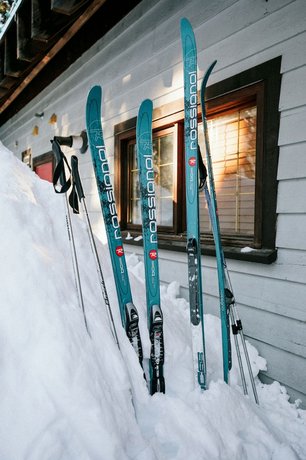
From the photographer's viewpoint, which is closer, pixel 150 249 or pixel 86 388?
pixel 86 388

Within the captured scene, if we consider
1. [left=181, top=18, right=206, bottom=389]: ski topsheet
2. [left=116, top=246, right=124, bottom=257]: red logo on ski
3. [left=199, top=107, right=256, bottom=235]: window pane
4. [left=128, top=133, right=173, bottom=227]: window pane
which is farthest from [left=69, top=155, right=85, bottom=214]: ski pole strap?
[left=128, top=133, right=173, bottom=227]: window pane

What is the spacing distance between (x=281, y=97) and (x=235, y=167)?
0.68 meters

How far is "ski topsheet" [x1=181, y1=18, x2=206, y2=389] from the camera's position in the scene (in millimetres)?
1958

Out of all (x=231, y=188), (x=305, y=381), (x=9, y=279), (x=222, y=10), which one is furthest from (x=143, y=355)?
(x=222, y=10)

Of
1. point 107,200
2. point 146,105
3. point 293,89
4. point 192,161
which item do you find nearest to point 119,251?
point 107,200

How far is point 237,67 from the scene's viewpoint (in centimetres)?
239

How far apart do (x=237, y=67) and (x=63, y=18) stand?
6.98ft

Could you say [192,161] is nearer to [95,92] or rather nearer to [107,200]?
[107,200]

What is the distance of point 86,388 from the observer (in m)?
1.27

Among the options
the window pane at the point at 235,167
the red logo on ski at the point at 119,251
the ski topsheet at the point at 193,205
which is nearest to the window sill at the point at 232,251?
the window pane at the point at 235,167

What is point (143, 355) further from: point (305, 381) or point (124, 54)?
point (124, 54)

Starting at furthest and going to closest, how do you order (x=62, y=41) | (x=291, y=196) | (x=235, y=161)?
(x=62, y=41) < (x=235, y=161) < (x=291, y=196)

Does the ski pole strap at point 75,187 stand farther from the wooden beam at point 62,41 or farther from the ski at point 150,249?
the wooden beam at point 62,41

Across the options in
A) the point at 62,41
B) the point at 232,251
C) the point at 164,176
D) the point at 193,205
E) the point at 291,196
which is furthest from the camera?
the point at 62,41
